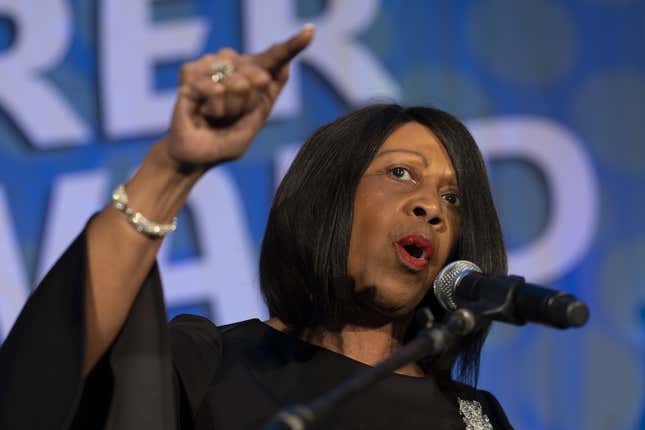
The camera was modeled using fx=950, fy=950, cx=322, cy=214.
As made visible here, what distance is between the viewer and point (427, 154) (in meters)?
2.11

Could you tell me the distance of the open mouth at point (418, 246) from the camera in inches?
76.2

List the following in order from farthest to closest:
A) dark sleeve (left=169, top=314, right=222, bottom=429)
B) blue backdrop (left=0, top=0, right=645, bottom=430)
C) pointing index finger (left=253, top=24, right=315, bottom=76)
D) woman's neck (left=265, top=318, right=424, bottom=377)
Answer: blue backdrop (left=0, top=0, right=645, bottom=430), woman's neck (left=265, top=318, right=424, bottom=377), dark sleeve (left=169, top=314, right=222, bottom=429), pointing index finger (left=253, top=24, right=315, bottom=76)

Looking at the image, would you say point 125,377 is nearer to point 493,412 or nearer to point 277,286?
point 277,286

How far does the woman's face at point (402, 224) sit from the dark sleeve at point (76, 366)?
22.8 inches

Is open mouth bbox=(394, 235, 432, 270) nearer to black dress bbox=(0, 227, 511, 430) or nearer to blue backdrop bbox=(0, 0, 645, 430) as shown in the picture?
black dress bbox=(0, 227, 511, 430)

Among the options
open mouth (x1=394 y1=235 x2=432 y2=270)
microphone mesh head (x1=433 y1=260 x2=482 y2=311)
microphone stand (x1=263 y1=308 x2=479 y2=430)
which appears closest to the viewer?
microphone stand (x1=263 y1=308 x2=479 y2=430)

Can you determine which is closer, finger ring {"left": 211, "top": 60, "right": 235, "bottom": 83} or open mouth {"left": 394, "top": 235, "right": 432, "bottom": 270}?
finger ring {"left": 211, "top": 60, "right": 235, "bottom": 83}

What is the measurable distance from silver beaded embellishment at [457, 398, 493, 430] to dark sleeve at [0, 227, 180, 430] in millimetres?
761

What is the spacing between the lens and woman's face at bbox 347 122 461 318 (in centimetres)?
195

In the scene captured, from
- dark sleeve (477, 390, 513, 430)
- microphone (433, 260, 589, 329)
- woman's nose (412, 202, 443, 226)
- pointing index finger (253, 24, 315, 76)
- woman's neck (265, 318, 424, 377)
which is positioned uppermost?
pointing index finger (253, 24, 315, 76)

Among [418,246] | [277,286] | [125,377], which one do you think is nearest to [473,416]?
[418,246]

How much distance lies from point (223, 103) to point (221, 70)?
5cm

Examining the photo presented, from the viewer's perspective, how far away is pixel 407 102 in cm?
330

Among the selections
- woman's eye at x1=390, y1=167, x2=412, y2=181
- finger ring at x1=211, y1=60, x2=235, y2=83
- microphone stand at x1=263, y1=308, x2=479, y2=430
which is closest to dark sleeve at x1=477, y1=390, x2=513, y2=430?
woman's eye at x1=390, y1=167, x2=412, y2=181
